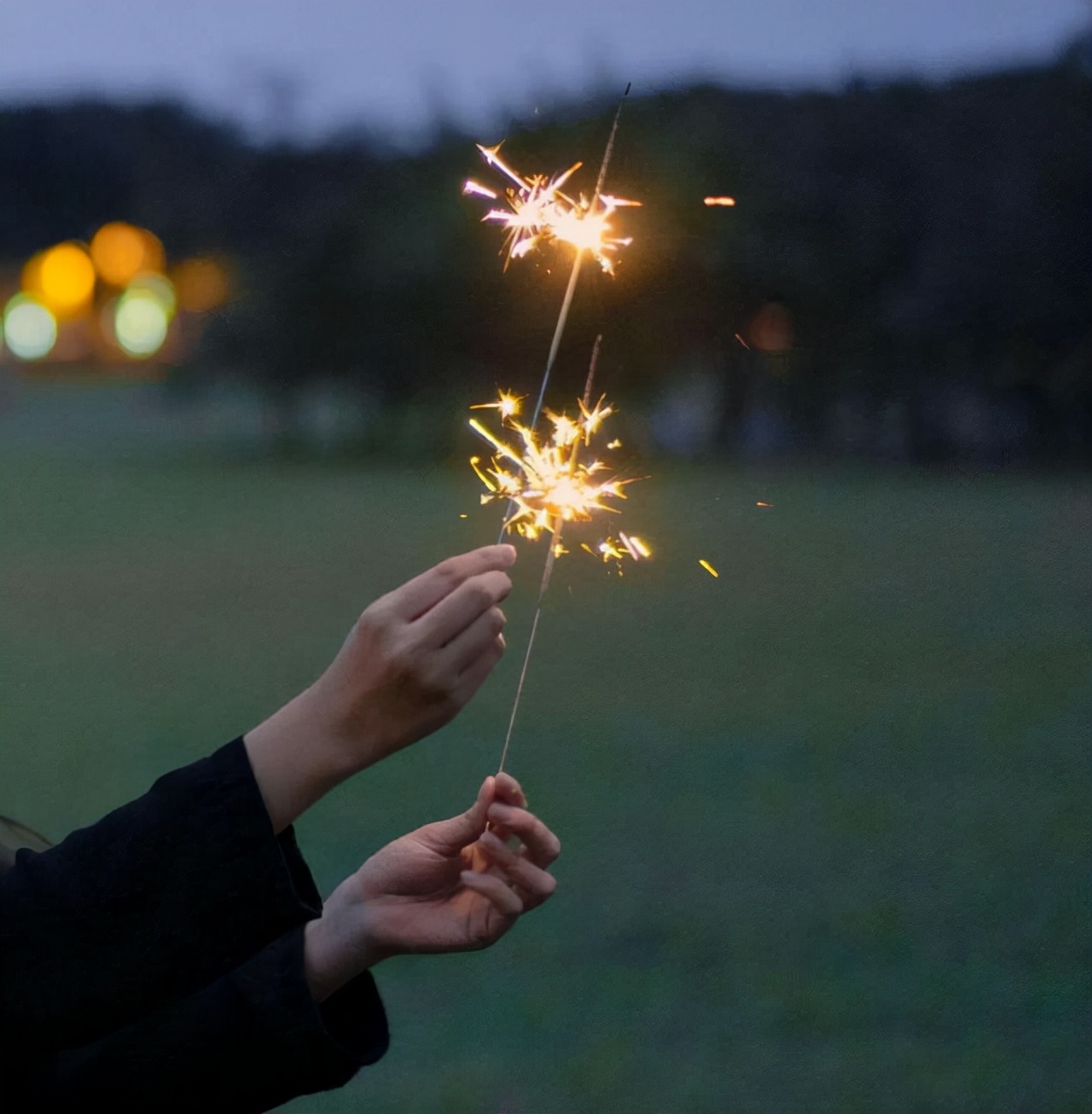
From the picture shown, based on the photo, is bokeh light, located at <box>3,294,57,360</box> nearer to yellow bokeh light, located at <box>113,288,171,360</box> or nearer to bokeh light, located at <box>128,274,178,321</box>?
yellow bokeh light, located at <box>113,288,171,360</box>

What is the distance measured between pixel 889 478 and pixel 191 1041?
10304 mm

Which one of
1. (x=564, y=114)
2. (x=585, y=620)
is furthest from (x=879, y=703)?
(x=564, y=114)

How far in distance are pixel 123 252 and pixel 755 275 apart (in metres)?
4.91

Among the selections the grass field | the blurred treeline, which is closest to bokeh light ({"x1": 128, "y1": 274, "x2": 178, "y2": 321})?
the blurred treeline

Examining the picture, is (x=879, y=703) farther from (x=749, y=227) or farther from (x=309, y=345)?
(x=309, y=345)

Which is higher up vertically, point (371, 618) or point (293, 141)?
point (293, 141)

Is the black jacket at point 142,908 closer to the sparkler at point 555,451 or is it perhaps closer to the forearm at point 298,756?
the forearm at point 298,756

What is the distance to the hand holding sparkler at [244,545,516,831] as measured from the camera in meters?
0.95

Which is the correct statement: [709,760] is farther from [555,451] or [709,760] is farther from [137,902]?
[137,902]

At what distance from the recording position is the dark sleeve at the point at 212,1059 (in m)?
1.05

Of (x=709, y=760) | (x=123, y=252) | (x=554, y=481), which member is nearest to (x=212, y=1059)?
(x=554, y=481)

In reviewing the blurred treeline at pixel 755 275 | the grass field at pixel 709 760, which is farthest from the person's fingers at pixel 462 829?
the blurred treeline at pixel 755 275

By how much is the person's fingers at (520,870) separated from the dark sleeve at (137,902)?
152 millimetres

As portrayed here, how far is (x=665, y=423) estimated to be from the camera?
11445mm
